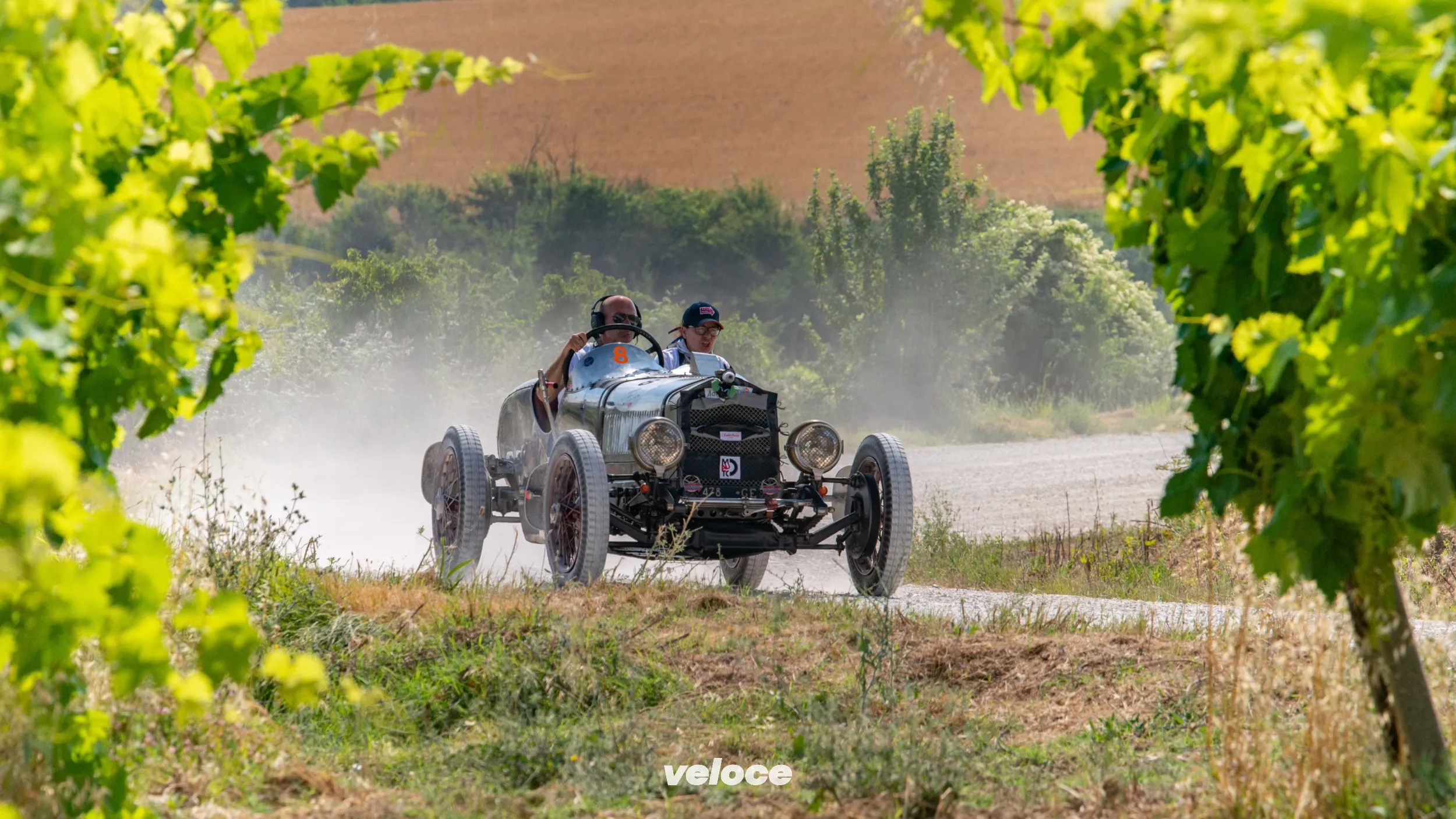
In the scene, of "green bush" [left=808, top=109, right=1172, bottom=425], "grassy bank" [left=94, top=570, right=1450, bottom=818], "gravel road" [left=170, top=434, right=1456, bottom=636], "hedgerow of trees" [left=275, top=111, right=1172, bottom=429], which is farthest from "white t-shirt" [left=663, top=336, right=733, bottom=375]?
"green bush" [left=808, top=109, right=1172, bottom=425]

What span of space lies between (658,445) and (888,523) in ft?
4.93

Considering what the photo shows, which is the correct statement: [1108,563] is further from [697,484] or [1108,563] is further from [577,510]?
[577,510]

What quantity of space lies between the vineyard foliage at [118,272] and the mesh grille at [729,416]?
5.26 meters

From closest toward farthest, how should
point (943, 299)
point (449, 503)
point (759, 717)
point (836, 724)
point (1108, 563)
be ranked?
point (836, 724)
point (759, 717)
point (449, 503)
point (1108, 563)
point (943, 299)

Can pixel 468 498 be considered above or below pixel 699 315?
below

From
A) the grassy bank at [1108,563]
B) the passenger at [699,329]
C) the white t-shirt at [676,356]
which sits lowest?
the grassy bank at [1108,563]

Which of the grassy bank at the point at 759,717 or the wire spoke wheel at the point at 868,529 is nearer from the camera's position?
the grassy bank at the point at 759,717

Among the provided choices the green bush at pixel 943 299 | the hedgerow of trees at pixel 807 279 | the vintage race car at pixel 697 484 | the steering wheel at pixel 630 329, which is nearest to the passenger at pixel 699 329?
the steering wheel at pixel 630 329

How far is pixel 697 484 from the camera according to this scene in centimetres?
819

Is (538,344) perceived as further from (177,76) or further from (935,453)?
(177,76)

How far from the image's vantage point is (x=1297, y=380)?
2902mm

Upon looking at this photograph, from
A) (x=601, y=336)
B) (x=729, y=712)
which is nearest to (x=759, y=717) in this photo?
(x=729, y=712)

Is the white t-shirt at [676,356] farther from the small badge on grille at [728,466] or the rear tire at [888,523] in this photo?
the rear tire at [888,523]

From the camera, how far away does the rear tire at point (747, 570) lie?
9734mm
